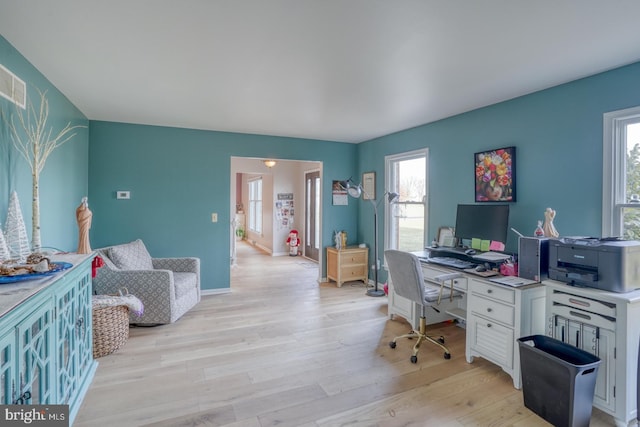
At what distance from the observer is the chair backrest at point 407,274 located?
2.82 meters

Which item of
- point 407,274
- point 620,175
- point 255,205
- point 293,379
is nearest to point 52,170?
point 293,379

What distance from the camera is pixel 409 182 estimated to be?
474 cm

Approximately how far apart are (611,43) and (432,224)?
2493 millimetres

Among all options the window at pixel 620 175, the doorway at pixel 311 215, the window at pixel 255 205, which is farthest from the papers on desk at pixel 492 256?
the window at pixel 255 205

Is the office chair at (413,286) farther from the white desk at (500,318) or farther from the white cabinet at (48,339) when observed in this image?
the white cabinet at (48,339)

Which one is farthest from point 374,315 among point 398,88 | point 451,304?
point 398,88

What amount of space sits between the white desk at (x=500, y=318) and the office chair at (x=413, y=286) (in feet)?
0.69

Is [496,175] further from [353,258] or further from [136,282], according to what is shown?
[136,282]

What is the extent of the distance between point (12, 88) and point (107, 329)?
6.60 ft

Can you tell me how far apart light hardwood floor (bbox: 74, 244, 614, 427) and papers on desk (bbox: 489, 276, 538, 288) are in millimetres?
763

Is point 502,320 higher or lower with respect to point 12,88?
lower

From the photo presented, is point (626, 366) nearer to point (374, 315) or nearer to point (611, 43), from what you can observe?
point (611, 43)

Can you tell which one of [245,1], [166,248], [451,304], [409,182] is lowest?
[451,304]

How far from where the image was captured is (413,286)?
2.89 m
